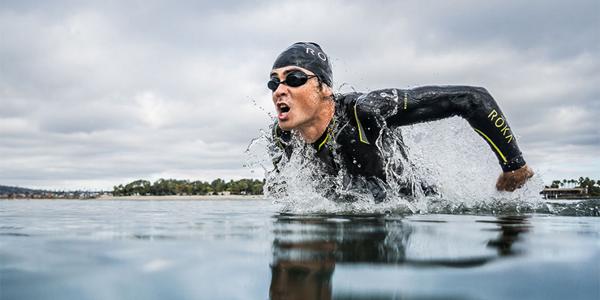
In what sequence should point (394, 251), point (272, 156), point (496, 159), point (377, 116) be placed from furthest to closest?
point (272, 156) < point (496, 159) < point (377, 116) < point (394, 251)

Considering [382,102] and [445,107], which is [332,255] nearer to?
[382,102]

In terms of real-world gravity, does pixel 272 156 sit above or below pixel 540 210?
above

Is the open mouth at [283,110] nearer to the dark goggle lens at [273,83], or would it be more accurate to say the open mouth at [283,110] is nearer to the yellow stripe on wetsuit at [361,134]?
the dark goggle lens at [273,83]

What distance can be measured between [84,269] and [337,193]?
427cm

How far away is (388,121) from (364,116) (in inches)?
11.0

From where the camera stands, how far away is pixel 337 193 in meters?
5.57

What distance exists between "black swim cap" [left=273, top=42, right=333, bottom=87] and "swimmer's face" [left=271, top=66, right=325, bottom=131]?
0.11 meters

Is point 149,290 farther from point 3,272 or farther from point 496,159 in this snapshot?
point 496,159

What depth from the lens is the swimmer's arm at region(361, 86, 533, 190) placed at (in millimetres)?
4902

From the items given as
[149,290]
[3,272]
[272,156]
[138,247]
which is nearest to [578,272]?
[149,290]

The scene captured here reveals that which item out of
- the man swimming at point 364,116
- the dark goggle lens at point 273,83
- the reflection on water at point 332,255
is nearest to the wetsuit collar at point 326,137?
the man swimming at point 364,116

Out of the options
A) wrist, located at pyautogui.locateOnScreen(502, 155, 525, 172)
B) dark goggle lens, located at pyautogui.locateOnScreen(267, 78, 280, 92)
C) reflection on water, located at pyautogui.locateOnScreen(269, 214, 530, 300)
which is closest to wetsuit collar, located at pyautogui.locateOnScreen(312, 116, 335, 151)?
dark goggle lens, located at pyautogui.locateOnScreen(267, 78, 280, 92)

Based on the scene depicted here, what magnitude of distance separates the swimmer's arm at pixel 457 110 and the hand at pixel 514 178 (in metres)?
0.07

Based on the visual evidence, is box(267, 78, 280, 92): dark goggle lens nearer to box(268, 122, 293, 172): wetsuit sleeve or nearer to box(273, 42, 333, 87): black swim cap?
box(273, 42, 333, 87): black swim cap
